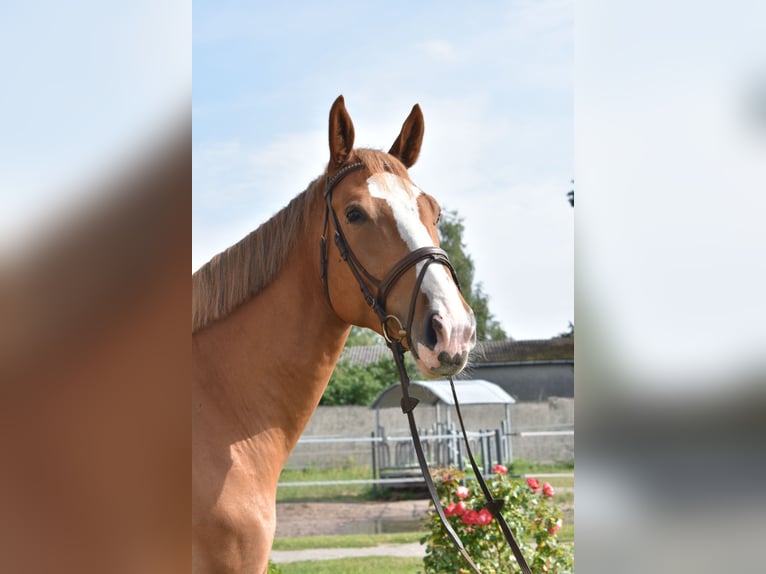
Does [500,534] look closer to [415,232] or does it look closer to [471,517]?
[471,517]

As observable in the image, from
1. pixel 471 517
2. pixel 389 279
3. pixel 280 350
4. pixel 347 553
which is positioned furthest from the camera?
pixel 347 553

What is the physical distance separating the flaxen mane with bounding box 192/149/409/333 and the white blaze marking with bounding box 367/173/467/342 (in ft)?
0.22

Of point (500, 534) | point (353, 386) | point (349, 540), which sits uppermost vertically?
point (500, 534)

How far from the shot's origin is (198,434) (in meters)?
1.78

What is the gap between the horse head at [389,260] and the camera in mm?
1772

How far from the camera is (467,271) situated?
23000 mm

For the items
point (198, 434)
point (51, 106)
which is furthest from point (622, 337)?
point (198, 434)

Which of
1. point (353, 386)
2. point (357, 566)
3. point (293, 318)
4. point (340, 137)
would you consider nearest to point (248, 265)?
point (293, 318)

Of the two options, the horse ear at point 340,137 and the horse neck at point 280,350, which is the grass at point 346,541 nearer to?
the horse neck at point 280,350

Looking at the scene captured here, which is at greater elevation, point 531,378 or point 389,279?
point 389,279

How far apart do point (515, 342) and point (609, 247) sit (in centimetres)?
2241

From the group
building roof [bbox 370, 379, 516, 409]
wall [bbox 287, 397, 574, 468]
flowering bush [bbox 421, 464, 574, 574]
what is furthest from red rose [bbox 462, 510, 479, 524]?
wall [bbox 287, 397, 574, 468]

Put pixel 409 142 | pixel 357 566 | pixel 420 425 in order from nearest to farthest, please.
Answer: pixel 409 142
pixel 357 566
pixel 420 425

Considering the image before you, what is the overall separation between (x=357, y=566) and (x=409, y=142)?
4.82 meters
